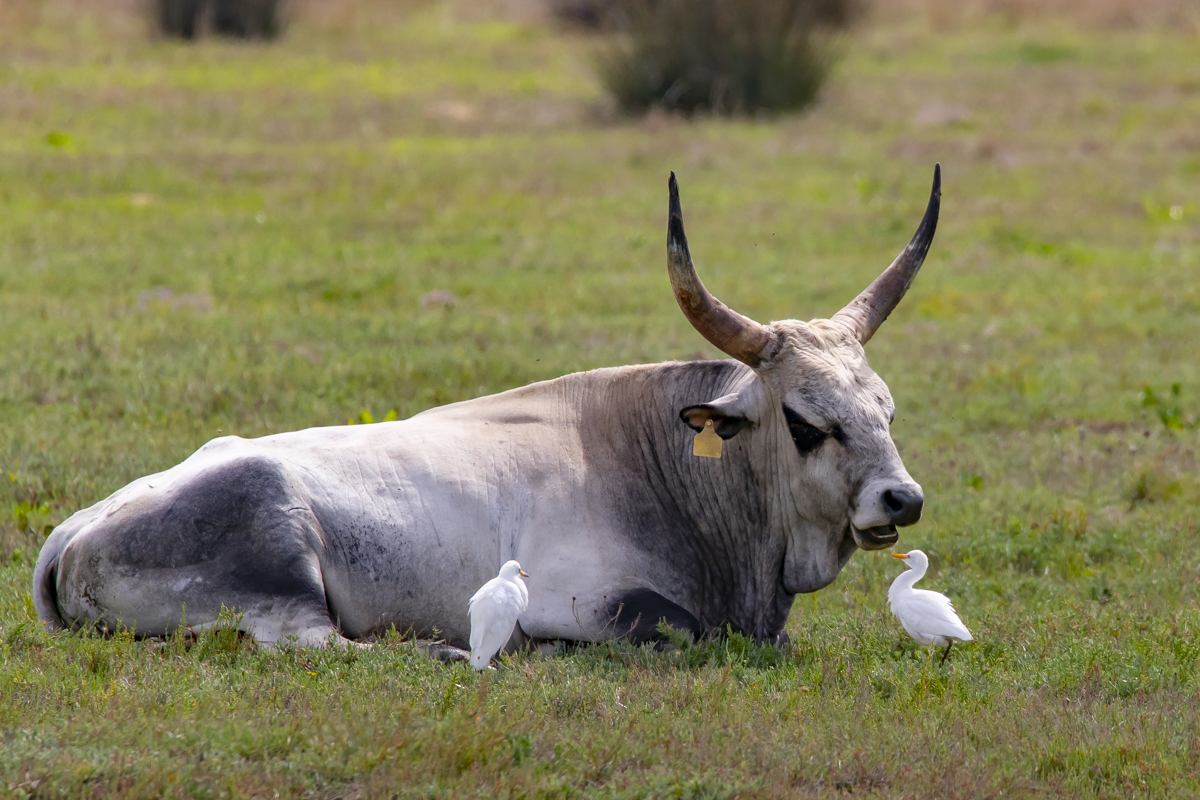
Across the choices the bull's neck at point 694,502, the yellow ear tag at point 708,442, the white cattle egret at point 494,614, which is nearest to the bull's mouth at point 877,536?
the bull's neck at point 694,502

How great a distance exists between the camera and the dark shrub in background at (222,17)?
28.0m

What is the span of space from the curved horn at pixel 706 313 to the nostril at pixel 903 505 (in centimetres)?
85

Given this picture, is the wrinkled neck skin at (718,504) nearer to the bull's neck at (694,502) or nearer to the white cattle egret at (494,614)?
the bull's neck at (694,502)

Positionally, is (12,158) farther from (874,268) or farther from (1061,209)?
(1061,209)

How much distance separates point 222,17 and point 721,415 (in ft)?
82.6

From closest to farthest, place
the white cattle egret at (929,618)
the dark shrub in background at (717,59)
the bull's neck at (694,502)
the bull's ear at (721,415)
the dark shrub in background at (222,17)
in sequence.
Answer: the white cattle egret at (929,618) < the bull's ear at (721,415) < the bull's neck at (694,502) < the dark shrub in background at (717,59) < the dark shrub in background at (222,17)

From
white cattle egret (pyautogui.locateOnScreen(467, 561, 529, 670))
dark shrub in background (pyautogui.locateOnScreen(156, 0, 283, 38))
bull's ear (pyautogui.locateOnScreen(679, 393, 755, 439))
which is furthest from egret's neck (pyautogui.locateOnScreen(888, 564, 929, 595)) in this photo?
dark shrub in background (pyautogui.locateOnScreen(156, 0, 283, 38))

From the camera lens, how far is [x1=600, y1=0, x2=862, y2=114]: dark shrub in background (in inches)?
904

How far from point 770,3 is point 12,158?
453 inches

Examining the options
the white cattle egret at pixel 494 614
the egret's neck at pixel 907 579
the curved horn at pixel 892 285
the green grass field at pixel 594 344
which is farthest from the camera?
the curved horn at pixel 892 285

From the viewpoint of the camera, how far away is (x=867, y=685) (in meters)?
5.40

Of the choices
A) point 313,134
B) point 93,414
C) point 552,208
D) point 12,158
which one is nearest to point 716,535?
point 93,414

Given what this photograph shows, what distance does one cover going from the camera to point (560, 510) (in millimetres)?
6094

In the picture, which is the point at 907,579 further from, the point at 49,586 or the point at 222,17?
the point at 222,17
